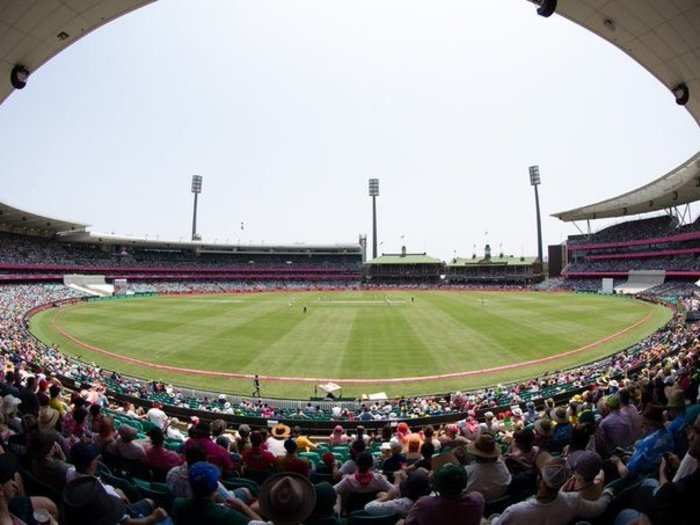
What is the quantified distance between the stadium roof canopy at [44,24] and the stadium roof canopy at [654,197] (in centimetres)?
4832

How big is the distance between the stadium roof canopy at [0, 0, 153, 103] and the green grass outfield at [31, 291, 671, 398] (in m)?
15.8

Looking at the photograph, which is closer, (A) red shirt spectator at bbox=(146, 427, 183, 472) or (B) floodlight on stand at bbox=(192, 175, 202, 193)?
(A) red shirt spectator at bbox=(146, 427, 183, 472)

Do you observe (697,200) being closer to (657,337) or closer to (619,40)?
(657,337)

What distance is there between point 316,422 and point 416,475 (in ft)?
32.2

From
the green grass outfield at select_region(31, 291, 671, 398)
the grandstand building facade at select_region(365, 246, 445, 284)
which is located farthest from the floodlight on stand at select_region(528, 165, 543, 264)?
the green grass outfield at select_region(31, 291, 671, 398)

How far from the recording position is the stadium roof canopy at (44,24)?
6.56 metres

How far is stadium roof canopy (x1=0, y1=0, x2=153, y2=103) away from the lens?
21.5 ft

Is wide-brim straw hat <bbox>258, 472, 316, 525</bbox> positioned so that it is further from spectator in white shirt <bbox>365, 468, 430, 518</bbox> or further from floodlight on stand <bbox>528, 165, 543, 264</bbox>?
floodlight on stand <bbox>528, 165, 543, 264</bbox>

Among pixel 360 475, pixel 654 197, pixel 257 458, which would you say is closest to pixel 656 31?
pixel 360 475

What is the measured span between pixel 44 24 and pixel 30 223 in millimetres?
78728

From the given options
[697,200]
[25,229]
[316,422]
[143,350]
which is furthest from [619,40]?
[25,229]

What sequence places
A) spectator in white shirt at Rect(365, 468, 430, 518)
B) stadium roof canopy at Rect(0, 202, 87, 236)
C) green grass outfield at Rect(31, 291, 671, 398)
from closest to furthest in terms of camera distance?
spectator in white shirt at Rect(365, 468, 430, 518)
green grass outfield at Rect(31, 291, 671, 398)
stadium roof canopy at Rect(0, 202, 87, 236)

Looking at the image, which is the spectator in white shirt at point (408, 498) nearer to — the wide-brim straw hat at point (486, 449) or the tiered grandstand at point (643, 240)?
the wide-brim straw hat at point (486, 449)

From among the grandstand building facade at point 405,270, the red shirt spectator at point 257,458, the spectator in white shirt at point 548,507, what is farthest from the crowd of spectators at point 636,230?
the red shirt spectator at point 257,458
